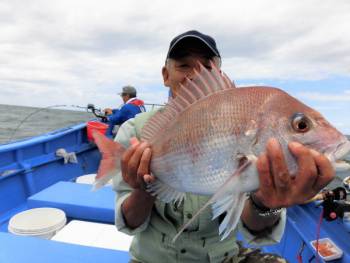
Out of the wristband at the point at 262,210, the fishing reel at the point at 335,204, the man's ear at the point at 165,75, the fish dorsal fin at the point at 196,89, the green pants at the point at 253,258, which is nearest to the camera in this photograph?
the fish dorsal fin at the point at 196,89

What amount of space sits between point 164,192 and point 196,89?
1.89ft

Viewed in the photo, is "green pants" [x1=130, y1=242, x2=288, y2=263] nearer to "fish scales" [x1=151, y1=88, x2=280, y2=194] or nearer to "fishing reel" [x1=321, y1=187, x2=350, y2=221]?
"fishing reel" [x1=321, y1=187, x2=350, y2=221]

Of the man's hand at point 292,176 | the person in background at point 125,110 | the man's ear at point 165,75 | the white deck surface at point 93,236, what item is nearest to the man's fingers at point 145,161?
the man's hand at point 292,176

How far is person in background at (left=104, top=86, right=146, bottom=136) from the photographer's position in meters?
8.76

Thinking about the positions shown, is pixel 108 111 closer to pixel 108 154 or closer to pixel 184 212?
pixel 184 212

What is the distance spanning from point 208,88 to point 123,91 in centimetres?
858

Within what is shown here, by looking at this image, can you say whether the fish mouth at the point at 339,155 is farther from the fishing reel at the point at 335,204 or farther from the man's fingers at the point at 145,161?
the fishing reel at the point at 335,204

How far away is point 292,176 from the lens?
156 centimetres

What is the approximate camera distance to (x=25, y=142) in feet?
18.1

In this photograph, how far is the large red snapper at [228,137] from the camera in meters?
1.47

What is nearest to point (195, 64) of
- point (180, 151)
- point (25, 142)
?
point (180, 151)

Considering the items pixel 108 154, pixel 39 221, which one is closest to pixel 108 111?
pixel 39 221

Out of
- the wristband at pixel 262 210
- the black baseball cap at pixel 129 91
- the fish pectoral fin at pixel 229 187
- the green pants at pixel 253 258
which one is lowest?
the green pants at pixel 253 258

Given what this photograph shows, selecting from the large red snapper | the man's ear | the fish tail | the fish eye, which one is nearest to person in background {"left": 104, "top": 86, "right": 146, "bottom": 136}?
the man's ear
